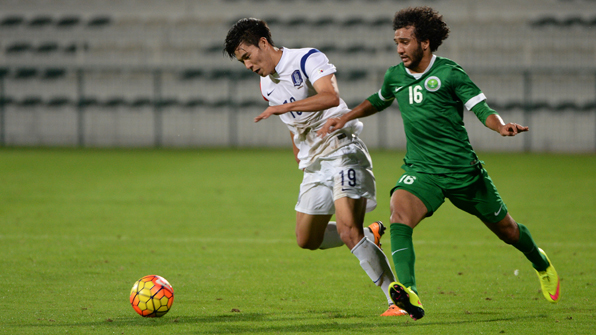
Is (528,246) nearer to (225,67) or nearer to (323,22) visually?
(225,67)

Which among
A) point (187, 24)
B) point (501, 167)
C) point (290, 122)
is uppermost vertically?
point (187, 24)

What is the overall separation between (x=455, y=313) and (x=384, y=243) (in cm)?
287

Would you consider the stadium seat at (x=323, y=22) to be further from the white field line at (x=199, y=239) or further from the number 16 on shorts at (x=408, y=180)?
the number 16 on shorts at (x=408, y=180)

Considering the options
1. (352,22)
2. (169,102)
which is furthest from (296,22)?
(169,102)

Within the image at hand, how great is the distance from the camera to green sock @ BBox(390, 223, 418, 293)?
13.0ft

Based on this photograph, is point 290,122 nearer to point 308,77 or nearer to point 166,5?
point 308,77

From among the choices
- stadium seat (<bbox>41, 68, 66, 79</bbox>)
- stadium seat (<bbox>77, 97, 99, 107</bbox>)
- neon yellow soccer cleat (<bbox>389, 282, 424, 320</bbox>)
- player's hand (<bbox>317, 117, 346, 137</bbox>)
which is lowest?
neon yellow soccer cleat (<bbox>389, 282, 424, 320</bbox>)

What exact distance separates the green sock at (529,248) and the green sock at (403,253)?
86 centimetres

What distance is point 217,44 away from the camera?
953 inches

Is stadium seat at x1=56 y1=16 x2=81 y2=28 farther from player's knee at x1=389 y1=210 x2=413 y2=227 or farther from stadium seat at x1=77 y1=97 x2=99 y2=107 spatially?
player's knee at x1=389 y1=210 x2=413 y2=227

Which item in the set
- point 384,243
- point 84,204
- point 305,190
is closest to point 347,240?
point 305,190

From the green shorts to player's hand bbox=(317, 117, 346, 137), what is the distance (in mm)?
524

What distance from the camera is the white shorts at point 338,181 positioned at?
4.38 m

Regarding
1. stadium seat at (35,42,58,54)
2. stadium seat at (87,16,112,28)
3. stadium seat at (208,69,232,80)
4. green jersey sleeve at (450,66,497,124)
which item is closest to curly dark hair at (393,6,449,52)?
green jersey sleeve at (450,66,497,124)
